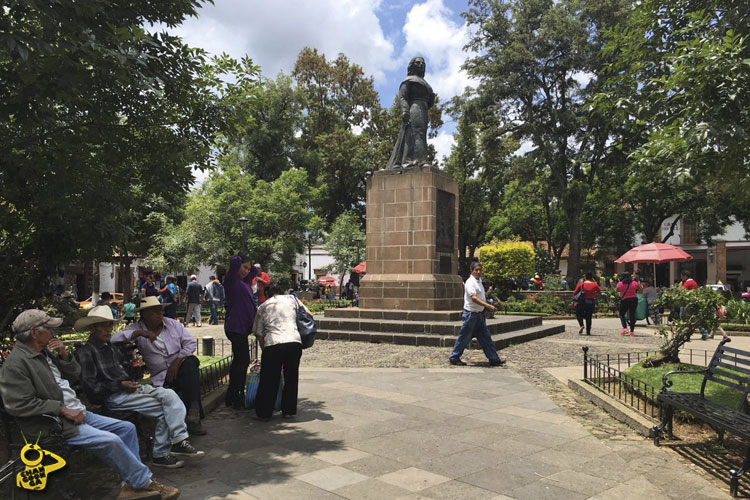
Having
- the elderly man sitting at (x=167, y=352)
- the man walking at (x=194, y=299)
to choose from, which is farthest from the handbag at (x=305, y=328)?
the man walking at (x=194, y=299)

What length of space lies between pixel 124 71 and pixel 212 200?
2478 cm

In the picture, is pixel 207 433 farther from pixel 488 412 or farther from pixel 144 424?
pixel 488 412

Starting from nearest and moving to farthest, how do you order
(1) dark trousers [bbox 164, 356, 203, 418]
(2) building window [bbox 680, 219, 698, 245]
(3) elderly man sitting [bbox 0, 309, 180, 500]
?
(3) elderly man sitting [bbox 0, 309, 180, 500], (1) dark trousers [bbox 164, 356, 203, 418], (2) building window [bbox 680, 219, 698, 245]

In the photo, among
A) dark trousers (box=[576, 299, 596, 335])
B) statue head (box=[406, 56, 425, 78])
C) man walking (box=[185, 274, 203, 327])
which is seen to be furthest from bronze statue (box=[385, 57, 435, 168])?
man walking (box=[185, 274, 203, 327])

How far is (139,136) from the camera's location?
680cm

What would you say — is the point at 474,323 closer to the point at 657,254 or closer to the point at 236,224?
the point at 657,254

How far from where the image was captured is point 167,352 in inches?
208

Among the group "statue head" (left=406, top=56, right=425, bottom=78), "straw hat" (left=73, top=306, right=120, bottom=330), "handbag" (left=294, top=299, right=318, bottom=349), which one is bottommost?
"handbag" (left=294, top=299, right=318, bottom=349)

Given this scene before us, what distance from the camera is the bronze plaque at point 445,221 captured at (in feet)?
47.3

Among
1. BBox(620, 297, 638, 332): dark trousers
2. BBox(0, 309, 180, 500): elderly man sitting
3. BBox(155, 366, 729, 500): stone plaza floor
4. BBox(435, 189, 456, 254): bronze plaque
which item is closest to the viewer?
BBox(0, 309, 180, 500): elderly man sitting

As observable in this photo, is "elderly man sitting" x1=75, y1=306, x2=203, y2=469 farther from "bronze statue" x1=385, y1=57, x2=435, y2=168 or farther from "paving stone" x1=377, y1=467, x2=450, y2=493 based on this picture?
"bronze statue" x1=385, y1=57, x2=435, y2=168

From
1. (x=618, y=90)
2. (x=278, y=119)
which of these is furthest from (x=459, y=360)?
(x=278, y=119)

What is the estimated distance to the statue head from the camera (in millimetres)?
15133

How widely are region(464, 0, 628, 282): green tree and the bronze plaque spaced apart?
15.9m
